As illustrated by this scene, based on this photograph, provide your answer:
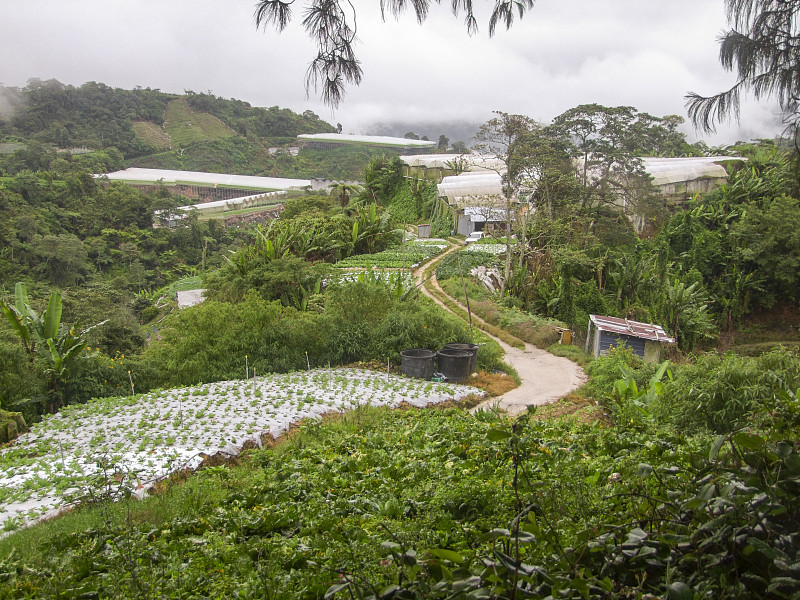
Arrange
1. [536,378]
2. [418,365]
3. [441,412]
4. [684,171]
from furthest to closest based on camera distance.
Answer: [684,171], [536,378], [418,365], [441,412]

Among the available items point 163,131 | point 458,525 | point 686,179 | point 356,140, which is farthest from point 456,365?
point 163,131

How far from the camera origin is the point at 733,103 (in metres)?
3.65

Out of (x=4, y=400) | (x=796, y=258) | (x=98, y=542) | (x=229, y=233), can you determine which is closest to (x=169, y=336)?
(x=4, y=400)

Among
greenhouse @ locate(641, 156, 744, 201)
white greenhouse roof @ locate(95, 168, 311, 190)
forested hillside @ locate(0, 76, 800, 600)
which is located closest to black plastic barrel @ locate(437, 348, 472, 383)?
forested hillside @ locate(0, 76, 800, 600)

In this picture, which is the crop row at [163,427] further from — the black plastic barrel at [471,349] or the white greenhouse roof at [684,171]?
the white greenhouse roof at [684,171]

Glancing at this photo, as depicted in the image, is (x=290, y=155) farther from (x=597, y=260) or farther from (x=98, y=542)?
(x=98, y=542)

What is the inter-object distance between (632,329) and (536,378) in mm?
3908

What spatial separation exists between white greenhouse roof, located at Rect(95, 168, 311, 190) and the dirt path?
5589 cm

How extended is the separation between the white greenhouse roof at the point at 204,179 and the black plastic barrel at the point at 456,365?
5831 centimetres

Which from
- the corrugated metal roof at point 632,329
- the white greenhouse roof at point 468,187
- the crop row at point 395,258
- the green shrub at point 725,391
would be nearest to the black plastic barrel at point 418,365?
the green shrub at point 725,391

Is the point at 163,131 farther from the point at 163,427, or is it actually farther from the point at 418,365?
the point at 163,427

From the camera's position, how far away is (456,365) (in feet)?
35.3

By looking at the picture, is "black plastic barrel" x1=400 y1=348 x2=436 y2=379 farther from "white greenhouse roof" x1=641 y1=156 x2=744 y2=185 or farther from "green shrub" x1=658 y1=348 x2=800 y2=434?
"white greenhouse roof" x1=641 y1=156 x2=744 y2=185

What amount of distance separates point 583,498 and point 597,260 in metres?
16.4
